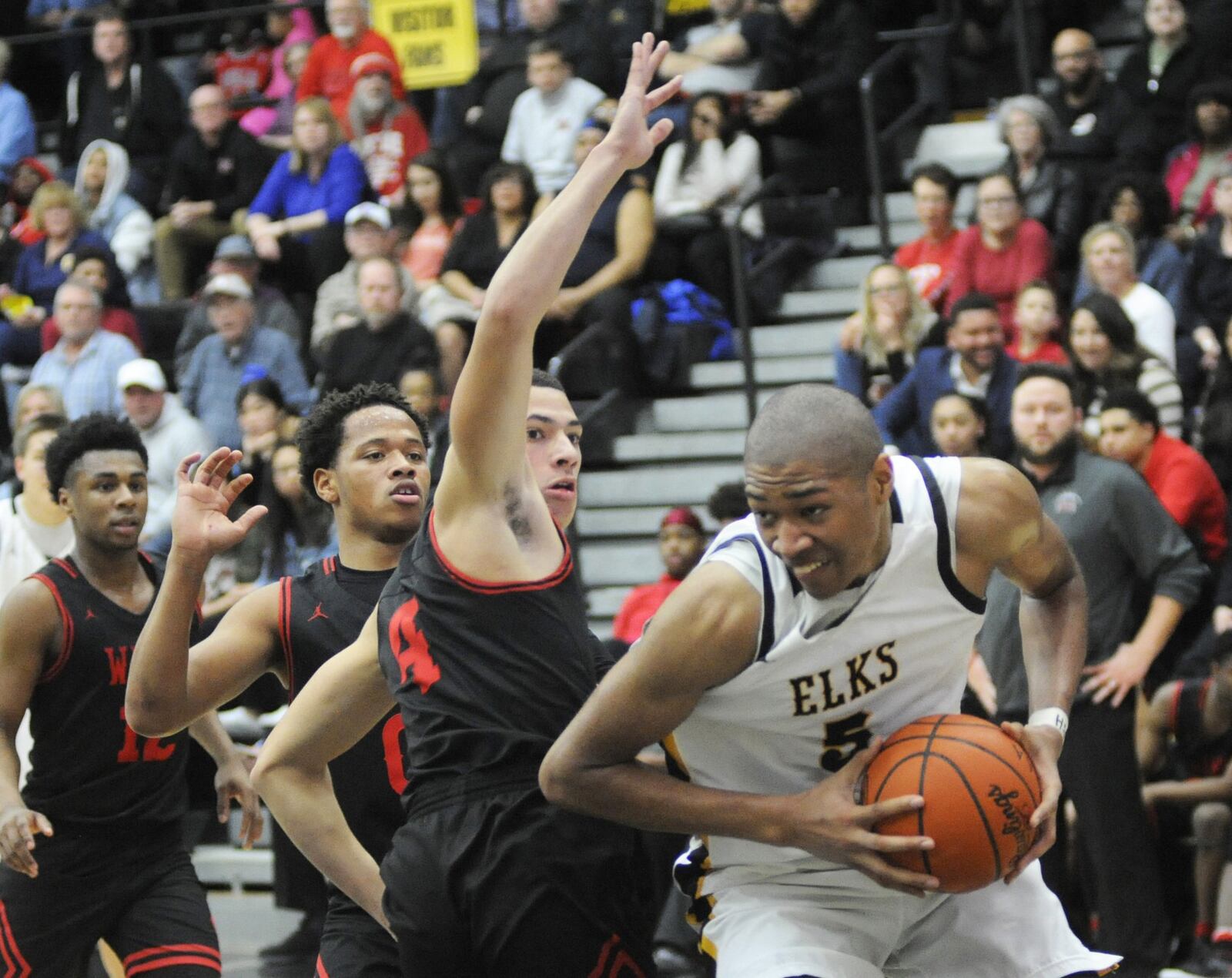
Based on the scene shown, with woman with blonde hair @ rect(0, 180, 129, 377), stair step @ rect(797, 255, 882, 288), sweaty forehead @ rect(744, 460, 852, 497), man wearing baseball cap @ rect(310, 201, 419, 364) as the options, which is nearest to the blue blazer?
stair step @ rect(797, 255, 882, 288)

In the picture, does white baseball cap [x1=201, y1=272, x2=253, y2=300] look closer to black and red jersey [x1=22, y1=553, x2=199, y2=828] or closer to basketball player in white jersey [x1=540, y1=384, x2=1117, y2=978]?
black and red jersey [x1=22, y1=553, x2=199, y2=828]

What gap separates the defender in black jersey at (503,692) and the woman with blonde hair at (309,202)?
23.2ft

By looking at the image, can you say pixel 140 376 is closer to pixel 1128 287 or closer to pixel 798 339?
pixel 798 339

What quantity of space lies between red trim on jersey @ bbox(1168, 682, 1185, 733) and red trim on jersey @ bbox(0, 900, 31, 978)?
12.9 ft

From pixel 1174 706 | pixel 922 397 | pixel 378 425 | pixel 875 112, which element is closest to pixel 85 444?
pixel 378 425

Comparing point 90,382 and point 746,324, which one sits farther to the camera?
point 90,382

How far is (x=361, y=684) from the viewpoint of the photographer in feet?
13.2

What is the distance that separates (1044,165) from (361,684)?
20.0 feet

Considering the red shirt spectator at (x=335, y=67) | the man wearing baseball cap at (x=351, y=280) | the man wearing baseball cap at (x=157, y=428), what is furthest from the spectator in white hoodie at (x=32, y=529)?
the red shirt spectator at (x=335, y=67)

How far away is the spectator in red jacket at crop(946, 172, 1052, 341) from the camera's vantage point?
8609 millimetres

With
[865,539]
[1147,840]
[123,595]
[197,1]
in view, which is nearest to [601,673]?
[865,539]

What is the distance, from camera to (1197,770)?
6875mm

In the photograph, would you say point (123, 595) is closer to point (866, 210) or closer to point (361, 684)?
point (361, 684)

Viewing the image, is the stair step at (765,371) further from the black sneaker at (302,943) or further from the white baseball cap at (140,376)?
the black sneaker at (302,943)
